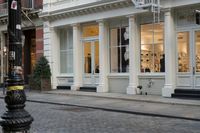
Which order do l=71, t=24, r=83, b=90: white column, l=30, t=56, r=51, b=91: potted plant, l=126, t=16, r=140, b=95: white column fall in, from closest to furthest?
1. l=126, t=16, r=140, b=95: white column
2. l=71, t=24, r=83, b=90: white column
3. l=30, t=56, r=51, b=91: potted plant

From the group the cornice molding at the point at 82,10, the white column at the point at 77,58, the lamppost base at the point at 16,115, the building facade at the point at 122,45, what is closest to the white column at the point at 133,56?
the building facade at the point at 122,45

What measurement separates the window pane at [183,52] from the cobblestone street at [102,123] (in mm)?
5963

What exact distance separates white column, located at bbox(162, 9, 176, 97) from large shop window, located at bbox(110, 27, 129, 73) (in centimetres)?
339

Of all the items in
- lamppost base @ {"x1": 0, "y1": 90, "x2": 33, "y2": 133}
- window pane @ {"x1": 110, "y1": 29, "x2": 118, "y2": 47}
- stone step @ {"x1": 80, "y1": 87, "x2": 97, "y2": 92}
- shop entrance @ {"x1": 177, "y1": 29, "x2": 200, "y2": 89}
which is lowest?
stone step @ {"x1": 80, "y1": 87, "x2": 97, "y2": 92}

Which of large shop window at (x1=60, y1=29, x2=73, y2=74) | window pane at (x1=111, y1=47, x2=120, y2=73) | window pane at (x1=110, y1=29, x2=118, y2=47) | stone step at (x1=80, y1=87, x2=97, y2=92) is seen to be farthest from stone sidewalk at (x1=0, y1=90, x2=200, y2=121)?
large shop window at (x1=60, y1=29, x2=73, y2=74)

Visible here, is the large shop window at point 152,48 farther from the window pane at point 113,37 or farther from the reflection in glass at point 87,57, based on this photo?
the reflection in glass at point 87,57

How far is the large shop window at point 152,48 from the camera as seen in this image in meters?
21.7

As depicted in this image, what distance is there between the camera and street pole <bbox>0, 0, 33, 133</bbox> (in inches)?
229

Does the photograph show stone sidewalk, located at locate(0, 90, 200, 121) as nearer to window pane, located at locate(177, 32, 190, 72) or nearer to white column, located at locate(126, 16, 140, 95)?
white column, located at locate(126, 16, 140, 95)

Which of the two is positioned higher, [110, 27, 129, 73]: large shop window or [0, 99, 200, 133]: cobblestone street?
[110, 27, 129, 73]: large shop window

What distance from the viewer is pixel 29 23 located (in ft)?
98.6

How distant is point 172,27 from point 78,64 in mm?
7491

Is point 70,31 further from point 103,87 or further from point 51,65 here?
point 103,87

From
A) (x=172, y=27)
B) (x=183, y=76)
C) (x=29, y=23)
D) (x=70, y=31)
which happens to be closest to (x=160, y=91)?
(x=183, y=76)
